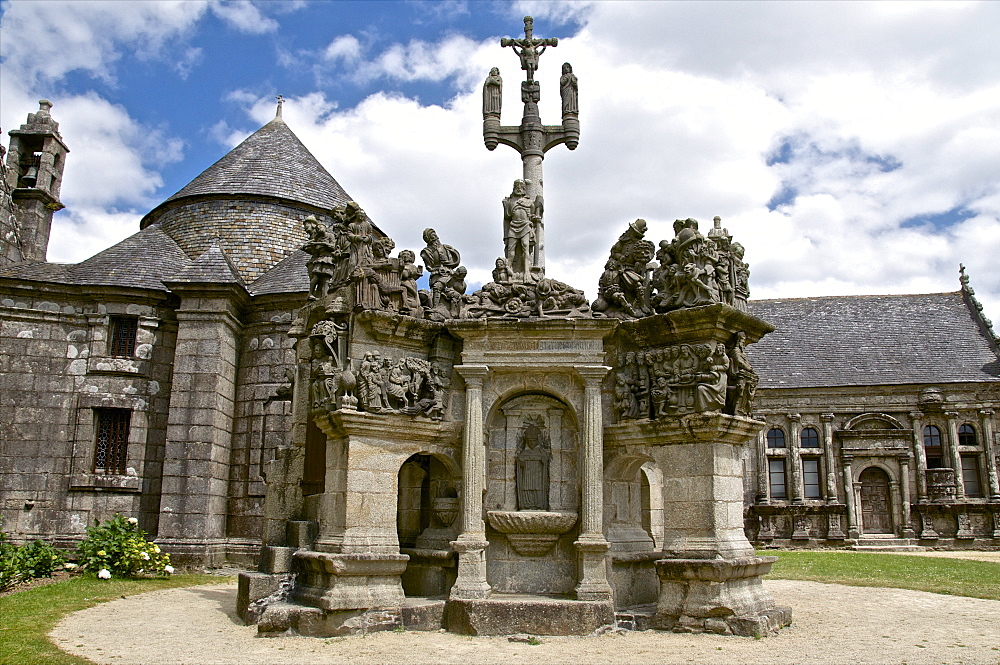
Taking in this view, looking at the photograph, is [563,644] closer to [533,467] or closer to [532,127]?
[533,467]

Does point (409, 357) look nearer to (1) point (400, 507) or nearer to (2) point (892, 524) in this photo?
(1) point (400, 507)

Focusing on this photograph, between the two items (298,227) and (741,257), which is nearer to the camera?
(741,257)

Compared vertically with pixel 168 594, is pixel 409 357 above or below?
above

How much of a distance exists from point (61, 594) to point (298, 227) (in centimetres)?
1182

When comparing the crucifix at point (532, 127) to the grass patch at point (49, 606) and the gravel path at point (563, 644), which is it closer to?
the gravel path at point (563, 644)

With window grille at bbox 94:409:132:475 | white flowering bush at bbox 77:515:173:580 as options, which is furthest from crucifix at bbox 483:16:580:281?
window grille at bbox 94:409:132:475

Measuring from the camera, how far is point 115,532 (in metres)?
15.8

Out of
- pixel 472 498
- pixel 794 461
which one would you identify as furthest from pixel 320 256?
pixel 794 461

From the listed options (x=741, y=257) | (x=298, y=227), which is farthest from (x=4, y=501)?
(x=741, y=257)

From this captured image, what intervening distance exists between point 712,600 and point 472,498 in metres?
3.00

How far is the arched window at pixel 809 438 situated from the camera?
31906 mm

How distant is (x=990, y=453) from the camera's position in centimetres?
3028

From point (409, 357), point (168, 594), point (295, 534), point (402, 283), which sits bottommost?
point (168, 594)

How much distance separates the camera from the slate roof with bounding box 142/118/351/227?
22.0m
